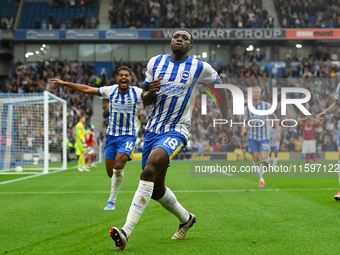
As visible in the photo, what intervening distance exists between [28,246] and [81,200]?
443 cm

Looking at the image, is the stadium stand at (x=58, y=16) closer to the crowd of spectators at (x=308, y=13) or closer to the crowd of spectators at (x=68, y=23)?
the crowd of spectators at (x=68, y=23)

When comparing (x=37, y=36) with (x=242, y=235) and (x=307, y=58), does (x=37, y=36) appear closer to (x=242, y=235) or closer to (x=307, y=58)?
(x=307, y=58)

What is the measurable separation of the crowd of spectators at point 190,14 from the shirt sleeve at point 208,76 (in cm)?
3648

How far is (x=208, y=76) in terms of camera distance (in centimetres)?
530

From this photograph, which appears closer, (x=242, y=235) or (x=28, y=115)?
(x=242, y=235)

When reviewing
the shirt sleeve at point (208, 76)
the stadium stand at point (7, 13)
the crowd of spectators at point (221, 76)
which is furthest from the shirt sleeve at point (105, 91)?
the stadium stand at point (7, 13)

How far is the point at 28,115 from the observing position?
2081 centimetres

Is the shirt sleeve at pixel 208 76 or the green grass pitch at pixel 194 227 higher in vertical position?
the shirt sleeve at pixel 208 76

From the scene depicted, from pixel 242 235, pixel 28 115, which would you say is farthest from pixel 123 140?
pixel 28 115

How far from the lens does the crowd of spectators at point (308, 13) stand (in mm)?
41781

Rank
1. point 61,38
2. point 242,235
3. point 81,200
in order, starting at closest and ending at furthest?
point 242,235, point 81,200, point 61,38

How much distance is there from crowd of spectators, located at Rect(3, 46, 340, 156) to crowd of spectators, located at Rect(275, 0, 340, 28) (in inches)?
112

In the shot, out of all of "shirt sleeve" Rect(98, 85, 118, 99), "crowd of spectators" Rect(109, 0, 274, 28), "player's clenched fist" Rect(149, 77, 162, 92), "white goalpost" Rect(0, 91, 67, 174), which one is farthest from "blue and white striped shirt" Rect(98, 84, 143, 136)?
"crowd of spectators" Rect(109, 0, 274, 28)

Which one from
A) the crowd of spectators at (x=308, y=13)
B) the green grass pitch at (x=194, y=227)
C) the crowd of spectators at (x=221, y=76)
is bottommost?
the green grass pitch at (x=194, y=227)
